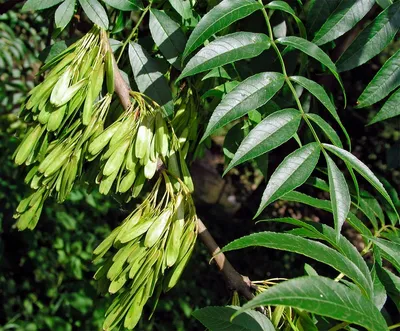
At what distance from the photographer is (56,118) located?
1021mm

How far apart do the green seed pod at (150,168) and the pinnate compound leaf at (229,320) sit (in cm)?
25

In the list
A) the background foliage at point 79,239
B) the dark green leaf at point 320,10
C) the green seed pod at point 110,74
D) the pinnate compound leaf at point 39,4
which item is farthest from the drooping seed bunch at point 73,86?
the background foliage at point 79,239

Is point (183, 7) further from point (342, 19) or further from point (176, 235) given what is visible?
point (176, 235)

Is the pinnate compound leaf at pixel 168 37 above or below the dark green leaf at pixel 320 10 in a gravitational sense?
above

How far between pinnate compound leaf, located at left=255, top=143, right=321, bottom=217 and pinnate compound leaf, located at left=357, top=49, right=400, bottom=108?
0.67ft

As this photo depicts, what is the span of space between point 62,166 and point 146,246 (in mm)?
201

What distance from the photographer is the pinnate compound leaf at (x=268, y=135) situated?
36.4 inches

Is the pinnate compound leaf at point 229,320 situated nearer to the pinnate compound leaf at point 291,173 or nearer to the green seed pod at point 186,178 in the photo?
the pinnate compound leaf at point 291,173

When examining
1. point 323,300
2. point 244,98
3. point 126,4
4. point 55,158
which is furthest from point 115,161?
point 323,300

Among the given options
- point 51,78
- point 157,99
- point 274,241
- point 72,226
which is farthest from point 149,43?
point 72,226

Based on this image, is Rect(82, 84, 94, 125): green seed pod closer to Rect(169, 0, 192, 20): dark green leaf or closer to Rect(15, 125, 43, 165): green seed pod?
Rect(15, 125, 43, 165): green seed pod

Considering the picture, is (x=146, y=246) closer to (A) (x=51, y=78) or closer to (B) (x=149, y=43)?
(A) (x=51, y=78)

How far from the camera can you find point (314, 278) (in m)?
0.68

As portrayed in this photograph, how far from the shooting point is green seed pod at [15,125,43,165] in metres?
1.05
